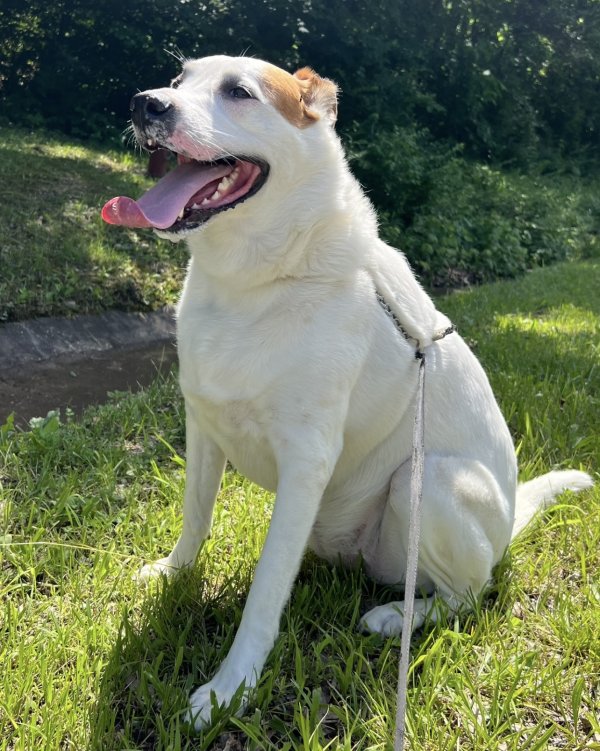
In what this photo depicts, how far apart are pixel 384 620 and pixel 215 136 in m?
1.53

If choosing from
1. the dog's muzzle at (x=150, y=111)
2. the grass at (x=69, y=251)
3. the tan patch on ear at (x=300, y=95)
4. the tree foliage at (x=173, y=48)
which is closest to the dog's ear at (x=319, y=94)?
the tan patch on ear at (x=300, y=95)

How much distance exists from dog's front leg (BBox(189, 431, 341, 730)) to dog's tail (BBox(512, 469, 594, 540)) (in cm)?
111

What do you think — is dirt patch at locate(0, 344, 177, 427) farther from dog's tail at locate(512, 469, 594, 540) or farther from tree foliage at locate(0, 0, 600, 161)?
tree foliage at locate(0, 0, 600, 161)

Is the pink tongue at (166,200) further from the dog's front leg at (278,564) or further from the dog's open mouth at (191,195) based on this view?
the dog's front leg at (278,564)

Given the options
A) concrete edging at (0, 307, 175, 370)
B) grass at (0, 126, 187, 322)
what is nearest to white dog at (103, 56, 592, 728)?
concrete edging at (0, 307, 175, 370)

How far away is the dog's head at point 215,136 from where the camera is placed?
6.23ft

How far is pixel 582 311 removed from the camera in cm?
665

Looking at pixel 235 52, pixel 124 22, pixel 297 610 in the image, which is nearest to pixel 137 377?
pixel 297 610

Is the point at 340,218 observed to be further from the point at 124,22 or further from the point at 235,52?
the point at 124,22

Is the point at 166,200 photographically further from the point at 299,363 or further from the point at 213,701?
the point at 213,701

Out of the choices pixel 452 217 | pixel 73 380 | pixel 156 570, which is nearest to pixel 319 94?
pixel 156 570

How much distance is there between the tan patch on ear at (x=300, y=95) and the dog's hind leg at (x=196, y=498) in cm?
103

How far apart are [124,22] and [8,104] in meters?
Answer: 2.66

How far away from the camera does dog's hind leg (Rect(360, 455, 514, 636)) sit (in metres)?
2.15
